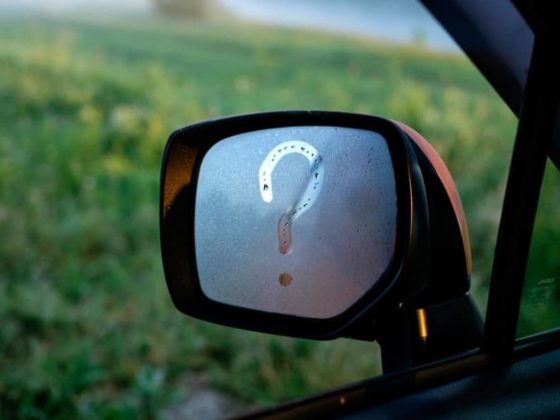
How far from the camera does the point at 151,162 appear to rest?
508cm

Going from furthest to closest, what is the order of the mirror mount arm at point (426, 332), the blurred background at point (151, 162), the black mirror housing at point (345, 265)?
the blurred background at point (151, 162) → the mirror mount arm at point (426, 332) → the black mirror housing at point (345, 265)

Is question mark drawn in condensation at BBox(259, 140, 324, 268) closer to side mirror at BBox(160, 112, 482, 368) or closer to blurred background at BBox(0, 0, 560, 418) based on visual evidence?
side mirror at BBox(160, 112, 482, 368)

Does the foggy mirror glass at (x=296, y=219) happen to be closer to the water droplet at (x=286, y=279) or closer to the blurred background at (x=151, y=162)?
the water droplet at (x=286, y=279)

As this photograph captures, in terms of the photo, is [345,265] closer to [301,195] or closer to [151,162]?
[301,195]

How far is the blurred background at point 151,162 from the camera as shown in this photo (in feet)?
10.1

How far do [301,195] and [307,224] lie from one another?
4 cm

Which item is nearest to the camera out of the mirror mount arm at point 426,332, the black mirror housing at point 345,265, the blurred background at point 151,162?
the black mirror housing at point 345,265

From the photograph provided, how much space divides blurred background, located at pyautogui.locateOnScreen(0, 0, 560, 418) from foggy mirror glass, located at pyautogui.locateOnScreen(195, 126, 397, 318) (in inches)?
8.3

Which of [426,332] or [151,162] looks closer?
[426,332]

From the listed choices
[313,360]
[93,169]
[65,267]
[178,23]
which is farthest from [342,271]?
[178,23]

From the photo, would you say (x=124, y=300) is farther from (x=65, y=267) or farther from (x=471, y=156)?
(x=471, y=156)

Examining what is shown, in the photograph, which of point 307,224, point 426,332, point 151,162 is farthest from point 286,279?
point 151,162

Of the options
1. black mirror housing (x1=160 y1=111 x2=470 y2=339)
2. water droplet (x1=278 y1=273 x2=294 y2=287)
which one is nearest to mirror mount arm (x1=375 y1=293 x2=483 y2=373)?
black mirror housing (x1=160 y1=111 x2=470 y2=339)

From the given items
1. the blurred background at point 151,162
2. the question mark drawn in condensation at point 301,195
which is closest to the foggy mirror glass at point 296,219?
the question mark drawn in condensation at point 301,195
